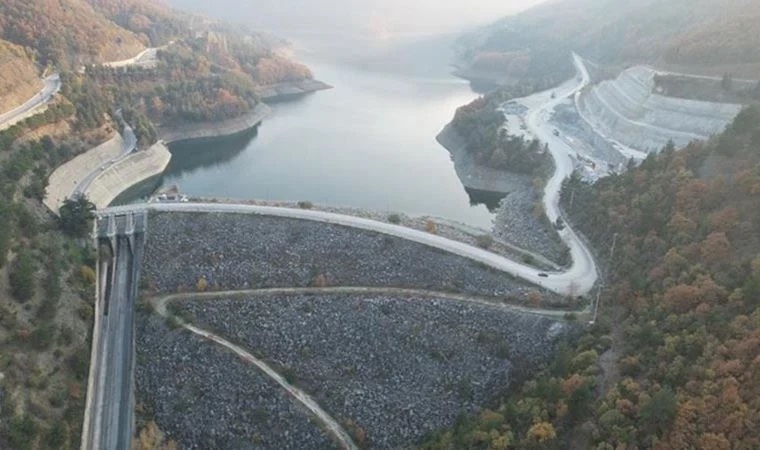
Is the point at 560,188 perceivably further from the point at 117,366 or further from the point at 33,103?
the point at 33,103

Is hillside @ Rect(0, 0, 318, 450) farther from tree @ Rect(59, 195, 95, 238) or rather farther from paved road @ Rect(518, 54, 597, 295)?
paved road @ Rect(518, 54, 597, 295)

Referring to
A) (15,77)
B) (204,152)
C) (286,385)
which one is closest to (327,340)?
(286,385)

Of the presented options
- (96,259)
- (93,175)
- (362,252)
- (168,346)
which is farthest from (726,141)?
(93,175)

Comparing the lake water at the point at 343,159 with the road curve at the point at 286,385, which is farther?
the lake water at the point at 343,159

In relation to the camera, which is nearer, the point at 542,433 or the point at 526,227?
the point at 542,433

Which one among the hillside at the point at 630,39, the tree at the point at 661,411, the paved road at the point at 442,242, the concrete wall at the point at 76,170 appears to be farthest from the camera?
the hillside at the point at 630,39

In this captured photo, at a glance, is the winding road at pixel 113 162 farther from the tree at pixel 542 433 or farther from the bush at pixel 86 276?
the tree at pixel 542 433

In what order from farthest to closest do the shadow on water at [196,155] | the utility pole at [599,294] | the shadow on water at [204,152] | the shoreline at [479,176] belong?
the shadow on water at [204,152], the shoreline at [479,176], the shadow on water at [196,155], the utility pole at [599,294]

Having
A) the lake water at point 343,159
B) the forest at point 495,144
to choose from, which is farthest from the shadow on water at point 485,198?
the forest at point 495,144
